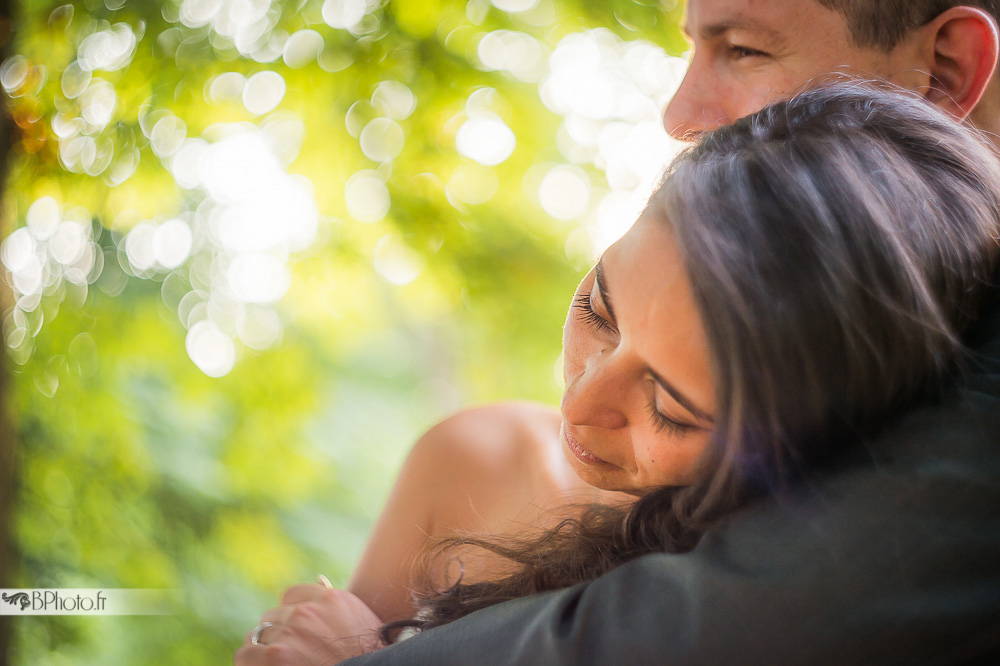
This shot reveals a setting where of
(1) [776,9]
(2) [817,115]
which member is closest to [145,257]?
(1) [776,9]

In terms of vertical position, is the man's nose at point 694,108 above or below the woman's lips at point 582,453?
above

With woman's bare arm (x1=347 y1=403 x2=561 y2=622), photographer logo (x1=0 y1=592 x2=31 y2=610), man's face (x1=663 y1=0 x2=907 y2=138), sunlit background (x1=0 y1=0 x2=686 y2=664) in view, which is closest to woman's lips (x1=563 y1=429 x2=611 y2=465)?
woman's bare arm (x1=347 y1=403 x2=561 y2=622)

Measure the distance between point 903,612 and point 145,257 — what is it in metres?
2.93

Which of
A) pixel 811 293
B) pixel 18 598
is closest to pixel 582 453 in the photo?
pixel 811 293

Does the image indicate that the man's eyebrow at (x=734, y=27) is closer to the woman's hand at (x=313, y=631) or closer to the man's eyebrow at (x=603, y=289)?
the man's eyebrow at (x=603, y=289)

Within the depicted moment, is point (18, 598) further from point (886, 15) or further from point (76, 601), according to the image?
point (886, 15)

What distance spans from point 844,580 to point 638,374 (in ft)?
0.99

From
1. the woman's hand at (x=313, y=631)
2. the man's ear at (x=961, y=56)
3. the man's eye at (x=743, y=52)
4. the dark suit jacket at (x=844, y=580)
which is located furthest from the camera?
the man's eye at (x=743, y=52)

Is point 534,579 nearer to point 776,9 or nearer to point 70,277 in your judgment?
point 776,9

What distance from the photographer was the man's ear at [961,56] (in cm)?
129

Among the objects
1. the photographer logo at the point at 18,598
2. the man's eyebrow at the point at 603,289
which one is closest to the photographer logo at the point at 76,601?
the photographer logo at the point at 18,598

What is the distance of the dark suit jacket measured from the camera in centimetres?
73

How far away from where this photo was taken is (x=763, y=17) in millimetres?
1368

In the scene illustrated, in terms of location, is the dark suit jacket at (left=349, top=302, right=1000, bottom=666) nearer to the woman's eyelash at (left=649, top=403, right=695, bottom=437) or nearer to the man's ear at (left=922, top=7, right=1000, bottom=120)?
the woman's eyelash at (left=649, top=403, right=695, bottom=437)
